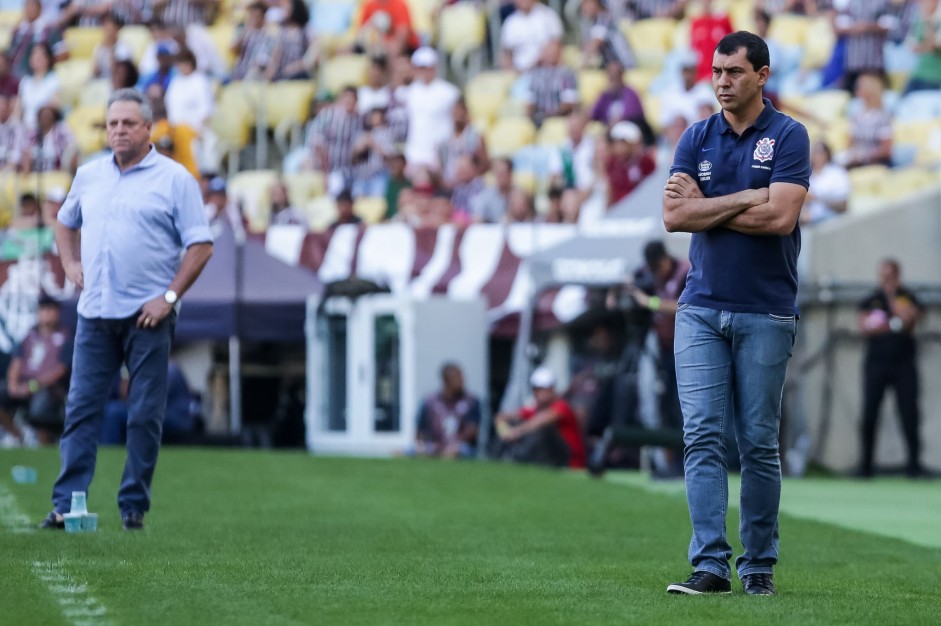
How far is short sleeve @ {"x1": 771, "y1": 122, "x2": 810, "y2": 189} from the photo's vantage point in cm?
648

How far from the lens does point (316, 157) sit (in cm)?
2252

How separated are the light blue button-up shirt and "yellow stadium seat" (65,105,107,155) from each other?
1408 cm

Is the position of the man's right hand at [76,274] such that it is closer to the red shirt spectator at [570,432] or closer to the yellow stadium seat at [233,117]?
the red shirt spectator at [570,432]

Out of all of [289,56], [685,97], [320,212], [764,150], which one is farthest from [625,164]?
[764,150]

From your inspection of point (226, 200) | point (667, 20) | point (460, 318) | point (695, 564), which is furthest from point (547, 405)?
point (695, 564)

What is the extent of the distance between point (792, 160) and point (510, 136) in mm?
15741

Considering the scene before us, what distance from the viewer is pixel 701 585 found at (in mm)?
6438

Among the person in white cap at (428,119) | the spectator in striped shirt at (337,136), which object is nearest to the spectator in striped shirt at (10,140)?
the spectator in striped shirt at (337,136)

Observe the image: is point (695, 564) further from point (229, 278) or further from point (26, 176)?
point (26, 176)

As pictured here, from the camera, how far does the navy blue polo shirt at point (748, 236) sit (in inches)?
257

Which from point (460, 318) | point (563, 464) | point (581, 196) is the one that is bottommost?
point (563, 464)

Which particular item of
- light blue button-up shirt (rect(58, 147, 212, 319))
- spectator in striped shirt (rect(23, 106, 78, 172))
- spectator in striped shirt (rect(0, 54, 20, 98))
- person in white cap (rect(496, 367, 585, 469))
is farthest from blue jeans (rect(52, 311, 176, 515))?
spectator in striped shirt (rect(0, 54, 20, 98))

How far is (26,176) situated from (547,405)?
831cm

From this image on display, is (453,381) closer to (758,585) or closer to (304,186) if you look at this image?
(304,186)
